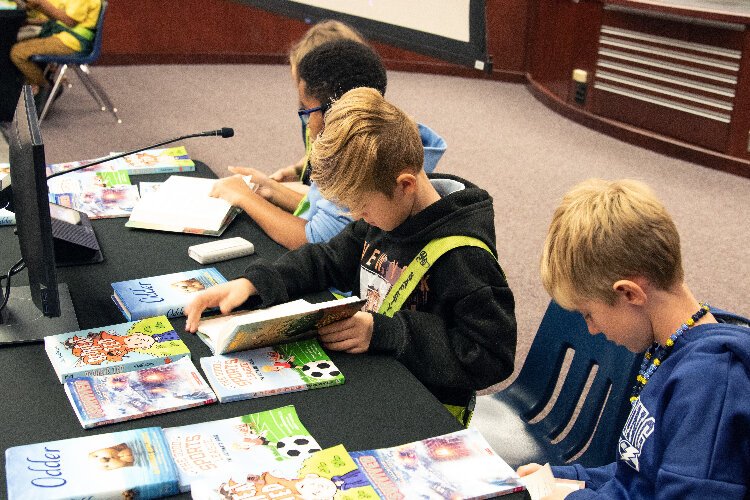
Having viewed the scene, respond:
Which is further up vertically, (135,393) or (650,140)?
(135,393)

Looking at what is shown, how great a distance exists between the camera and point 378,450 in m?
1.34

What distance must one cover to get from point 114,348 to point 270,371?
0.28 meters

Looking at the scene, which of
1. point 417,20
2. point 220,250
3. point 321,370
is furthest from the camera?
point 417,20

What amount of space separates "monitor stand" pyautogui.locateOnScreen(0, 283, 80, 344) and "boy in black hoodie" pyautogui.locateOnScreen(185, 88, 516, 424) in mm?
238

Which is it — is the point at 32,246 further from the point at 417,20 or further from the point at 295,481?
the point at 417,20

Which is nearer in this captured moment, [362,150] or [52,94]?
[362,150]

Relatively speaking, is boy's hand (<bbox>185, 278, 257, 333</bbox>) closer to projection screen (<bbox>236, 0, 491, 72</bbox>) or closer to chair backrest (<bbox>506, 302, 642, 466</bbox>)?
chair backrest (<bbox>506, 302, 642, 466</bbox>)

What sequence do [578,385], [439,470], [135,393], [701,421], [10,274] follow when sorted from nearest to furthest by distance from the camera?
1. [701,421]
2. [439,470]
3. [135,393]
4. [10,274]
5. [578,385]

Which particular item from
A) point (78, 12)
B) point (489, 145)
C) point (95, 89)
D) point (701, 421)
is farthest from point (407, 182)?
point (95, 89)

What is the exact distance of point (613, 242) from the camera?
1.32m

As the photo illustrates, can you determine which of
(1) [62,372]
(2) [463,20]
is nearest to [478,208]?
(1) [62,372]

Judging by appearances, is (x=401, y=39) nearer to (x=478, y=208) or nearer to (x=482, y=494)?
(x=478, y=208)

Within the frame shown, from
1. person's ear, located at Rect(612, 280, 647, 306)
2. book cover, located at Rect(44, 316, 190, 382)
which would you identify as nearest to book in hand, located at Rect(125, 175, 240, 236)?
book cover, located at Rect(44, 316, 190, 382)

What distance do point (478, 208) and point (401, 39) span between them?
1350 mm
